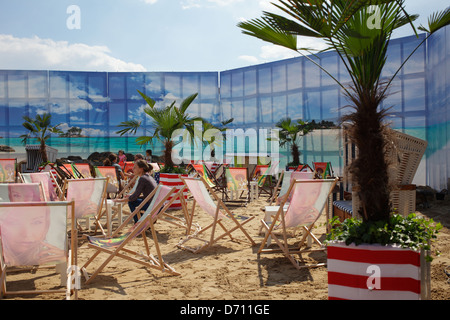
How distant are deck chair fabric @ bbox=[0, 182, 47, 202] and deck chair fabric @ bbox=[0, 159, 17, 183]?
17.9 feet

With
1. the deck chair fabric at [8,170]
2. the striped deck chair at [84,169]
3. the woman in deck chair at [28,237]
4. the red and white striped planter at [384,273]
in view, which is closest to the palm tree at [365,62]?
the red and white striped planter at [384,273]

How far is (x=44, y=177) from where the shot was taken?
4906 millimetres

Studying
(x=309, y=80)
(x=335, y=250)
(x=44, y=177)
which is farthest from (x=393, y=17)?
(x=309, y=80)

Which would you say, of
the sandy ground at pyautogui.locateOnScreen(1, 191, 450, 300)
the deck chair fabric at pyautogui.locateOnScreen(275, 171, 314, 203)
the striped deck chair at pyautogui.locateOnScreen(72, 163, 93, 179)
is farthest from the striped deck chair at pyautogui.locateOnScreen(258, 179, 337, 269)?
the striped deck chair at pyautogui.locateOnScreen(72, 163, 93, 179)

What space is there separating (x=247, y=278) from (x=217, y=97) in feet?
50.1

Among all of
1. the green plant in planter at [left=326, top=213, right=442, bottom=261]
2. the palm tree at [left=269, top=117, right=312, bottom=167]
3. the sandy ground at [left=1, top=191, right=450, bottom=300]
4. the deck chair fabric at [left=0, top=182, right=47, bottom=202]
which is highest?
the palm tree at [left=269, top=117, right=312, bottom=167]

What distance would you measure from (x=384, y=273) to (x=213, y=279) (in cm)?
148

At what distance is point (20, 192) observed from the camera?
370 centimetres

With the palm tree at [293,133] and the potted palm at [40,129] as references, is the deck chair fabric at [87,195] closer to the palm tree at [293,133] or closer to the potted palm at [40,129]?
the palm tree at [293,133]

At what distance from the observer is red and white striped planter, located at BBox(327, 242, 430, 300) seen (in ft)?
6.38

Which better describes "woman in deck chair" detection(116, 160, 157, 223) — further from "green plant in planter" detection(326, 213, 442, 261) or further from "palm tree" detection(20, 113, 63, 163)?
"palm tree" detection(20, 113, 63, 163)

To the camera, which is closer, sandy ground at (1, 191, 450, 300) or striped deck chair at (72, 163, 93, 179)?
sandy ground at (1, 191, 450, 300)

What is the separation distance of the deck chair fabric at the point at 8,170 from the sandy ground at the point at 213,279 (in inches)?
222

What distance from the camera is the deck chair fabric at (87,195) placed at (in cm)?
401
